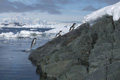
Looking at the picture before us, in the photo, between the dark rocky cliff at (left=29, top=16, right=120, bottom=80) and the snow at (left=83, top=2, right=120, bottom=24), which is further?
the snow at (left=83, top=2, right=120, bottom=24)

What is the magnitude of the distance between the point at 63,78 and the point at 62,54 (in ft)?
8.31

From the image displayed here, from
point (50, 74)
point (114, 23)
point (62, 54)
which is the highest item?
point (114, 23)

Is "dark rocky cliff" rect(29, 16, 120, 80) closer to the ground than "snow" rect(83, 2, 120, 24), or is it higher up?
closer to the ground

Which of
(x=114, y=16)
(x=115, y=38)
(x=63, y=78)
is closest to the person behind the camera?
(x=63, y=78)

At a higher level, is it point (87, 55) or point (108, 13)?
point (108, 13)

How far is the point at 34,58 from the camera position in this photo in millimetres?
19719

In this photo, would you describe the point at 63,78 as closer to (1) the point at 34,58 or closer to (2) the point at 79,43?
(2) the point at 79,43

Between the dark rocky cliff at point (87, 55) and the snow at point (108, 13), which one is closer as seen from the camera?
the dark rocky cliff at point (87, 55)

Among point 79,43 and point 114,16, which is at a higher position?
point 114,16

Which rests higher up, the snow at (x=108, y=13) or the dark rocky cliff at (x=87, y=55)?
the snow at (x=108, y=13)

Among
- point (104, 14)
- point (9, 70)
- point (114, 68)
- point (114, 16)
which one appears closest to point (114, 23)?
point (114, 16)

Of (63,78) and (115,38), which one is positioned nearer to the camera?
(63,78)

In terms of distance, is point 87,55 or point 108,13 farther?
point 108,13

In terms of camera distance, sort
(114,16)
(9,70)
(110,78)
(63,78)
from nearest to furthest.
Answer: (110,78) → (63,78) → (114,16) → (9,70)
